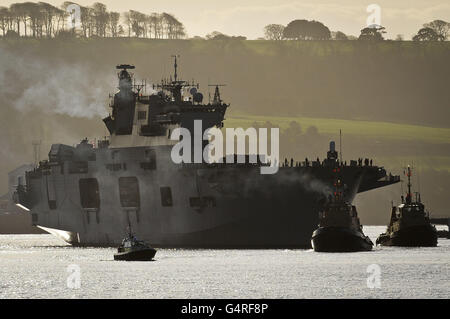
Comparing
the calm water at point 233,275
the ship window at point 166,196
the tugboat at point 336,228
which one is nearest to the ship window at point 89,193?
the calm water at point 233,275

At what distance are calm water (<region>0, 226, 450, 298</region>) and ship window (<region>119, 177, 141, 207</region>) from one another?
4.62 meters

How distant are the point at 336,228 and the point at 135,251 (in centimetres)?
1507

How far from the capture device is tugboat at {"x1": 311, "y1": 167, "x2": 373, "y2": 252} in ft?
283

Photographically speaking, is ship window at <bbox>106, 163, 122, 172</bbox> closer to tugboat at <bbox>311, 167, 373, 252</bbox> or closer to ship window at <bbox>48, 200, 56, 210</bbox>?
ship window at <bbox>48, 200, 56, 210</bbox>

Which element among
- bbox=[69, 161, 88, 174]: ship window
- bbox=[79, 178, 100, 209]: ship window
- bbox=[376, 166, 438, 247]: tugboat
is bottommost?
bbox=[376, 166, 438, 247]: tugboat

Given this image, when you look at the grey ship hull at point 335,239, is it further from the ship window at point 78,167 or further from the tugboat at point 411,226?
the ship window at point 78,167

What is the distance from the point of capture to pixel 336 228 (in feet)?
284

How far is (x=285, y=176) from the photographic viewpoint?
90.2m

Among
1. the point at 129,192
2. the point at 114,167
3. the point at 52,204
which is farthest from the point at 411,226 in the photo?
the point at 52,204

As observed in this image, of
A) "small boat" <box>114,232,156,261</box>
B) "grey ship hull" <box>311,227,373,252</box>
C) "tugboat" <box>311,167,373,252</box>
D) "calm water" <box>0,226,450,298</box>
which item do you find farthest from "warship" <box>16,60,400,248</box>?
"small boat" <box>114,232,156,261</box>

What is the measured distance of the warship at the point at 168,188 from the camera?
296 ft

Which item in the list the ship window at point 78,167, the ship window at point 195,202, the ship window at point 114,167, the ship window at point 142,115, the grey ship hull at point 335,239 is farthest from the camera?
the ship window at point 78,167

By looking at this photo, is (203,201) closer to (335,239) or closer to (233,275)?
(335,239)

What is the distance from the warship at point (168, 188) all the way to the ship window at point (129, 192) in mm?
106
